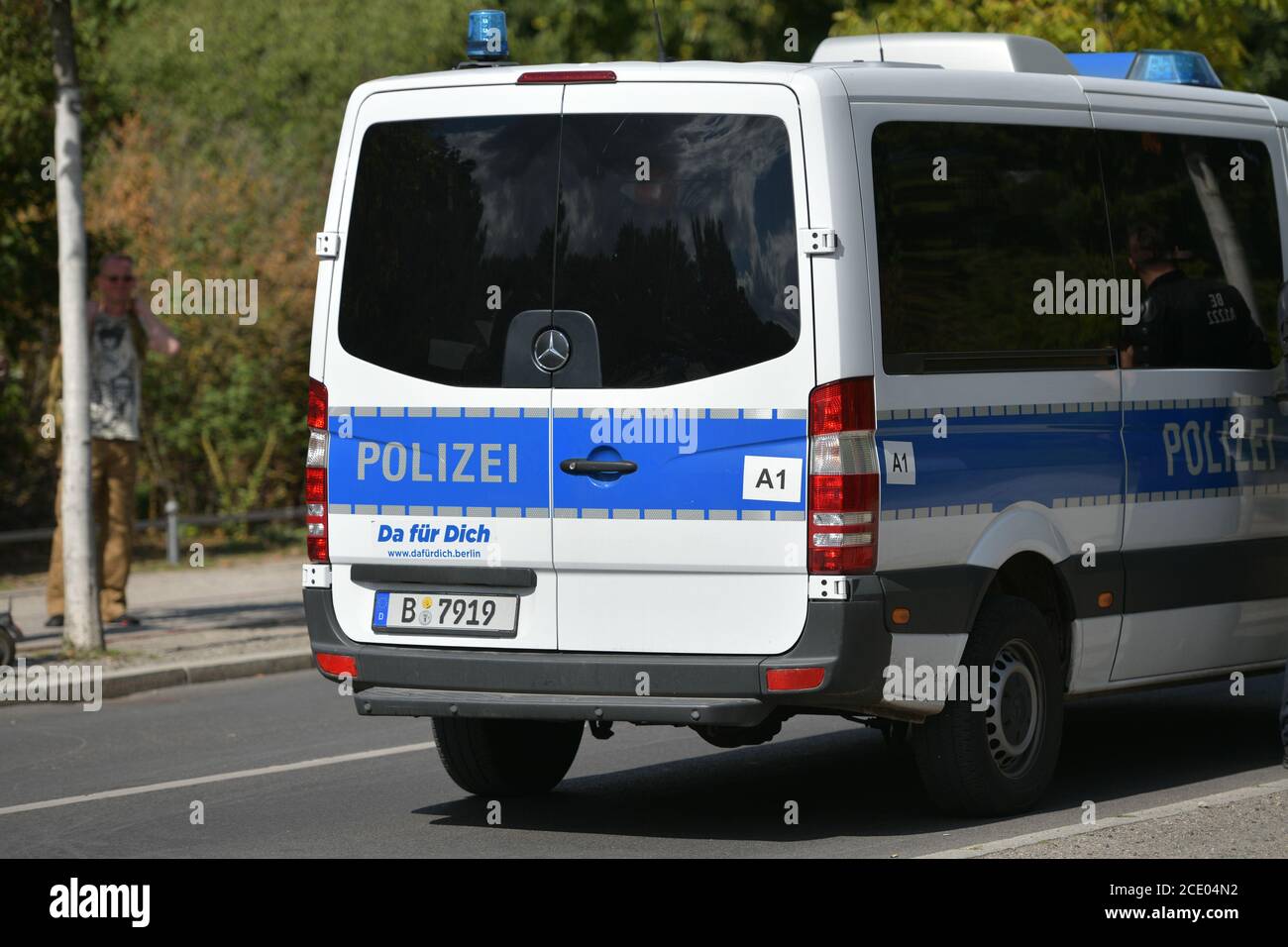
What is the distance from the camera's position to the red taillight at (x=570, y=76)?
7.47 metres

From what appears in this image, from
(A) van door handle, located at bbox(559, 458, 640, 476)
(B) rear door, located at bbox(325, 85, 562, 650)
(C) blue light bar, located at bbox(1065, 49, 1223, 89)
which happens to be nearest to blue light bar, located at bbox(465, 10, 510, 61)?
(B) rear door, located at bbox(325, 85, 562, 650)

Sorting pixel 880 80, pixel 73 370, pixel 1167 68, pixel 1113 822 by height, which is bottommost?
pixel 1113 822

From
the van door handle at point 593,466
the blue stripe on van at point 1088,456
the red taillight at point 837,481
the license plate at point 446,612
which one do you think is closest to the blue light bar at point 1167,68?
the blue stripe on van at point 1088,456

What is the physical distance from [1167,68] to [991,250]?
2.09 metres

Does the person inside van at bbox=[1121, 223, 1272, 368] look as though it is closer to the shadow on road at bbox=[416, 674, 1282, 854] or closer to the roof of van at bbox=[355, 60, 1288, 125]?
the roof of van at bbox=[355, 60, 1288, 125]

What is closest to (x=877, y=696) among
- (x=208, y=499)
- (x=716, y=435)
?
(x=716, y=435)

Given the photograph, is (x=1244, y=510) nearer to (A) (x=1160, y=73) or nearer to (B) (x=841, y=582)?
(A) (x=1160, y=73)

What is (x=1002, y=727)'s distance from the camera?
7785mm

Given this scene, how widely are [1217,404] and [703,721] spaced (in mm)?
2774

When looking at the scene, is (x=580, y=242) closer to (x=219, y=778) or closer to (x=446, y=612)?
(x=446, y=612)

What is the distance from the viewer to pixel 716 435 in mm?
7199

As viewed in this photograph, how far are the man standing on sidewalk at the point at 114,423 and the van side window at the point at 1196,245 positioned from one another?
7.44 meters

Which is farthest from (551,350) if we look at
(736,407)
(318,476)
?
(318,476)

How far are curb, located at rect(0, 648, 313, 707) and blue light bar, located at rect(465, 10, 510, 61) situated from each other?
4943mm
